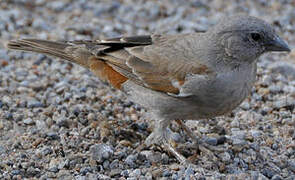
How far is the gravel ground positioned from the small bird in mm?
393

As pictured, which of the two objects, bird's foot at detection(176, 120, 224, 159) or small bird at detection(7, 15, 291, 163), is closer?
small bird at detection(7, 15, 291, 163)

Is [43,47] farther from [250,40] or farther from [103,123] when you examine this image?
[250,40]

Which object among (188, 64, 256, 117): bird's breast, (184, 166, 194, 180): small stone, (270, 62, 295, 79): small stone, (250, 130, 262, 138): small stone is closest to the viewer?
(184, 166, 194, 180): small stone

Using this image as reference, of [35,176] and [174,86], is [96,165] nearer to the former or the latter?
[35,176]

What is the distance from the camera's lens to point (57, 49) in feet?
23.8

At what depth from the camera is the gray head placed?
623 centimetres

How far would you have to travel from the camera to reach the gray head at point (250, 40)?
245 inches

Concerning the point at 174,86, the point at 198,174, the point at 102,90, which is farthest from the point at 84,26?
the point at 198,174

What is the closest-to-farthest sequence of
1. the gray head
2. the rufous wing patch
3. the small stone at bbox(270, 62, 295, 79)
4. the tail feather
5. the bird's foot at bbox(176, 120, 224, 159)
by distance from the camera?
A: 1. the gray head
2. the bird's foot at bbox(176, 120, 224, 159)
3. the rufous wing patch
4. the tail feather
5. the small stone at bbox(270, 62, 295, 79)

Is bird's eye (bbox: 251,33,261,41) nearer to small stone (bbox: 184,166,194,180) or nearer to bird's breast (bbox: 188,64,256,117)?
bird's breast (bbox: 188,64,256,117)

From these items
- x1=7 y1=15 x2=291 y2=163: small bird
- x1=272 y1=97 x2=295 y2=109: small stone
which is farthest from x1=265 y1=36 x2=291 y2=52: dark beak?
x1=272 y1=97 x2=295 y2=109: small stone

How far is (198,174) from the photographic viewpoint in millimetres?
6008

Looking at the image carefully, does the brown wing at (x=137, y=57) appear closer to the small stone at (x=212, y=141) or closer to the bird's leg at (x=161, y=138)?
the bird's leg at (x=161, y=138)

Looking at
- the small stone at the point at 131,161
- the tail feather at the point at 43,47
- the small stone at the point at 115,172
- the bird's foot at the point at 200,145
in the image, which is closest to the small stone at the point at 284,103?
the bird's foot at the point at 200,145
